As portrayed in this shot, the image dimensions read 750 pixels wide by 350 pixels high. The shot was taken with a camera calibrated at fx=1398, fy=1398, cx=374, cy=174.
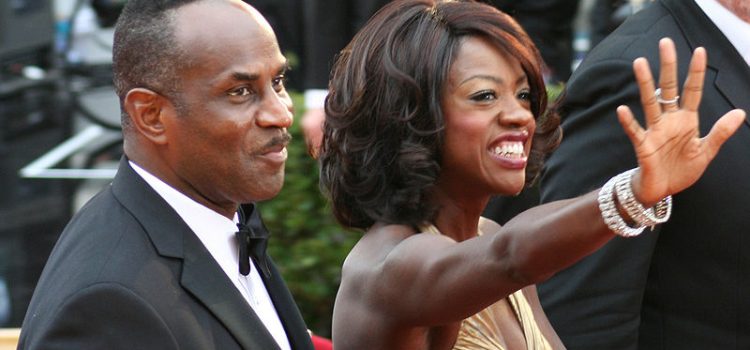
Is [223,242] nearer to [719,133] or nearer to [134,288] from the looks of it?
[134,288]

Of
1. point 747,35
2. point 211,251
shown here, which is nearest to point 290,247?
point 747,35

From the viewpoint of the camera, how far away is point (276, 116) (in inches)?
106

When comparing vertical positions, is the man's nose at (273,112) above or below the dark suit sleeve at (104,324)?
above

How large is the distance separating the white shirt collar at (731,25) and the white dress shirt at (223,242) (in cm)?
139

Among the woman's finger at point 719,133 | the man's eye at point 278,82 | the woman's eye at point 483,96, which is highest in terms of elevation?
the woman's finger at point 719,133

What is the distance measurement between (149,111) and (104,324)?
441mm

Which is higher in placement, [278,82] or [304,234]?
[278,82]

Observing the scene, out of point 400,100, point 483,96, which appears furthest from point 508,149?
point 400,100

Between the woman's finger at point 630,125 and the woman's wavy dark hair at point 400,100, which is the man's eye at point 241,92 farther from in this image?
the woman's finger at point 630,125

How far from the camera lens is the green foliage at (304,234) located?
5262mm

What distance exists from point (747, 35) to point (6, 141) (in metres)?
5.24

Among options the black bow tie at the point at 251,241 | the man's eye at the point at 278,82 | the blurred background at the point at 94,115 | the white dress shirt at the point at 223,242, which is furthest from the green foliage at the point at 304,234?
the man's eye at the point at 278,82

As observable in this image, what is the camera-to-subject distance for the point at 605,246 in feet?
11.5

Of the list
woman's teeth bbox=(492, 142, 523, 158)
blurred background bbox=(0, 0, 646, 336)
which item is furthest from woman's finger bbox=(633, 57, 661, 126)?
blurred background bbox=(0, 0, 646, 336)
